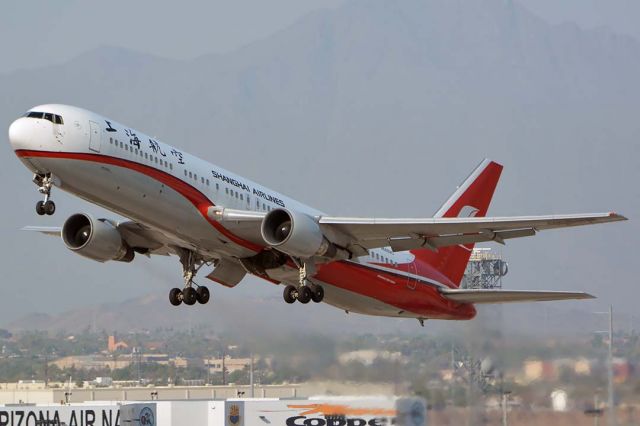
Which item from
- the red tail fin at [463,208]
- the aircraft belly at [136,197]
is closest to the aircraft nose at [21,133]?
the aircraft belly at [136,197]

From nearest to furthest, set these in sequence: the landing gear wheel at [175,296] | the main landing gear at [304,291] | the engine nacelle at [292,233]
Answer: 1. the engine nacelle at [292,233]
2. the main landing gear at [304,291]
3. the landing gear wheel at [175,296]

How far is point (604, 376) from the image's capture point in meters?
38.2

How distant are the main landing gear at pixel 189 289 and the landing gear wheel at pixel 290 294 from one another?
9.35 feet

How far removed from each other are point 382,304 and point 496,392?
4682mm

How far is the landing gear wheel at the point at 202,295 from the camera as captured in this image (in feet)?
129

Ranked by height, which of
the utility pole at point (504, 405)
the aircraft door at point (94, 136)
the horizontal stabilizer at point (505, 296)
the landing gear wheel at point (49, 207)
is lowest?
the utility pole at point (504, 405)

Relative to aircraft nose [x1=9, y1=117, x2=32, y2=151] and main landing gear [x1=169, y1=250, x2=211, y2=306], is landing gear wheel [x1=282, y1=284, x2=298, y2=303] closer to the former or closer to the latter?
main landing gear [x1=169, y1=250, x2=211, y2=306]

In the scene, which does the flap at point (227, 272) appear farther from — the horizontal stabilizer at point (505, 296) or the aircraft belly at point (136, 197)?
the horizontal stabilizer at point (505, 296)

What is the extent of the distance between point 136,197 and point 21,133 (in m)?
3.41

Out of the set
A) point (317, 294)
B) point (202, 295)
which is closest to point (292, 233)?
point (317, 294)

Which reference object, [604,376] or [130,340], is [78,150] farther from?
[130,340]

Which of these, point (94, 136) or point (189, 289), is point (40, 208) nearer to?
point (94, 136)

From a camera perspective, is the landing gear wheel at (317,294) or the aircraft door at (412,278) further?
the aircraft door at (412,278)

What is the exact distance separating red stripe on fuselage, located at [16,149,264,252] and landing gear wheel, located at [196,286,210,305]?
2953 mm
